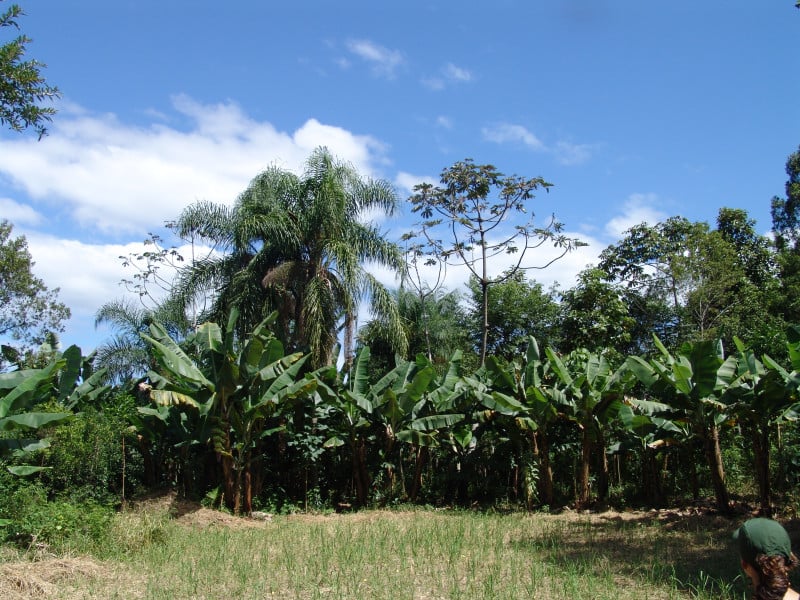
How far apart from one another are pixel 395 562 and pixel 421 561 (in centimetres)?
33

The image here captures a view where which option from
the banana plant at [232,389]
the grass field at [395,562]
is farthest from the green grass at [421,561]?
the banana plant at [232,389]

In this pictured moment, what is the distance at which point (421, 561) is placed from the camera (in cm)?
834

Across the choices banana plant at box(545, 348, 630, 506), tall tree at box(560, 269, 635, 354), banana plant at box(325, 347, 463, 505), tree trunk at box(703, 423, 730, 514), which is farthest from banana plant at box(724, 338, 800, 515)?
tall tree at box(560, 269, 635, 354)

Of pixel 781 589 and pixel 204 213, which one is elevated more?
pixel 204 213

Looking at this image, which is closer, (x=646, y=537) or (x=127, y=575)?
(x=127, y=575)

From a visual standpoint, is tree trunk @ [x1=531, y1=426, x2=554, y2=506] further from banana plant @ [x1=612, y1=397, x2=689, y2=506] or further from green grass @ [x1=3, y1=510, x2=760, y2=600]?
green grass @ [x1=3, y1=510, x2=760, y2=600]

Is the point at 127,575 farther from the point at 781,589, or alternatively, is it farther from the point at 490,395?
the point at 490,395

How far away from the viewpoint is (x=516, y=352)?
2594 centimetres

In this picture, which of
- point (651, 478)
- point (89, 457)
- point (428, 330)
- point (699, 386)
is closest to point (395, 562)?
point (699, 386)

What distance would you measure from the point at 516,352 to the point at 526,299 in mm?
2188

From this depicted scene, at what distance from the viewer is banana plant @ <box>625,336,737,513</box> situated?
34.2 feet

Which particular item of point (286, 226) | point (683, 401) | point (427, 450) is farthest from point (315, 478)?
point (683, 401)

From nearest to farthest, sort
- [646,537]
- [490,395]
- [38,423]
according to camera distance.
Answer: [38,423]
[646,537]
[490,395]

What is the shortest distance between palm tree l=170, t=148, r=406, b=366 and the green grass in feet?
20.2
